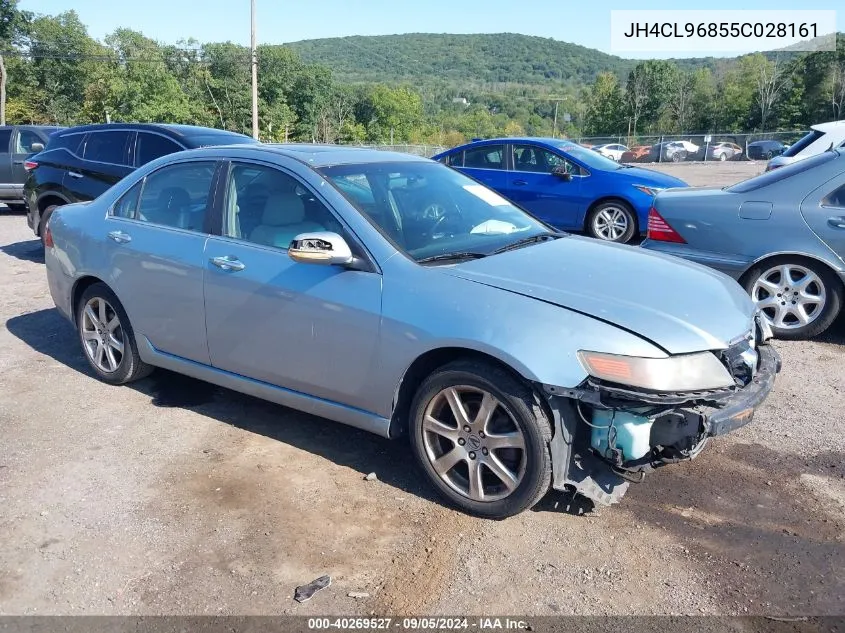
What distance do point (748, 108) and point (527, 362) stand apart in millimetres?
85524

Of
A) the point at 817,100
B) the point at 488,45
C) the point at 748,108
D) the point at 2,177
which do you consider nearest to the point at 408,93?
the point at 748,108

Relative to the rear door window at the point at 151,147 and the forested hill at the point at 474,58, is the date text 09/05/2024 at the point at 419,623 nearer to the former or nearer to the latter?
the rear door window at the point at 151,147

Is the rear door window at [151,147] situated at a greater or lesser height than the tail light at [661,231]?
greater

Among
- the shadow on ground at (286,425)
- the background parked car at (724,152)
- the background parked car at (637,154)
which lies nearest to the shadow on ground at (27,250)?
the shadow on ground at (286,425)

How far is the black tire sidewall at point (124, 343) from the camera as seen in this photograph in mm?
4980

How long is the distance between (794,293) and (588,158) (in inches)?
216

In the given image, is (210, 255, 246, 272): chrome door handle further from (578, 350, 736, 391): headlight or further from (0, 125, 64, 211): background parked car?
(0, 125, 64, 211): background parked car

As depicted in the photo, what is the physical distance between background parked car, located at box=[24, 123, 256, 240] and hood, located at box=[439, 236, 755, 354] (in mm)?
6019

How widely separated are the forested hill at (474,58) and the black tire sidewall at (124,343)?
165 m

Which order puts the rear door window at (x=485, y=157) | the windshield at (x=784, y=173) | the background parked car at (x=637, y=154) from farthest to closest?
the background parked car at (x=637, y=154) < the rear door window at (x=485, y=157) < the windshield at (x=784, y=173)

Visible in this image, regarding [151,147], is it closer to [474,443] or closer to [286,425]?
[286,425]

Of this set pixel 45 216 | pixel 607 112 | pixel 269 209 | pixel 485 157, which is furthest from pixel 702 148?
pixel 607 112

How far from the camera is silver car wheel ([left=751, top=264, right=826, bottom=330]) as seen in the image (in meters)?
6.02

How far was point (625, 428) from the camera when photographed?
314 centimetres
